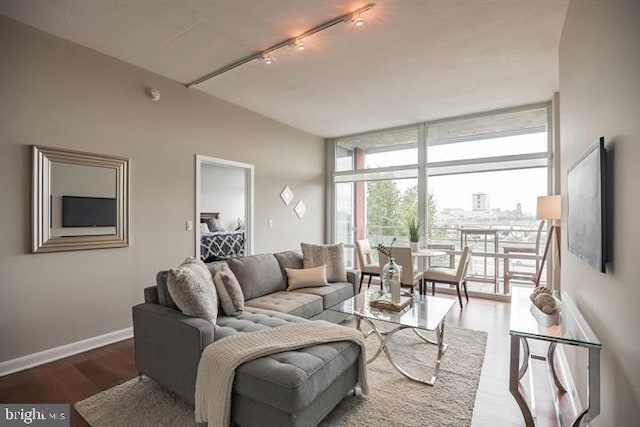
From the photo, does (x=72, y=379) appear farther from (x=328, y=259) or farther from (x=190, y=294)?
(x=328, y=259)

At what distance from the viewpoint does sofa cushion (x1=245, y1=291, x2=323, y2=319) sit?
2.86 m

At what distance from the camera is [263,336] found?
2.01 metres

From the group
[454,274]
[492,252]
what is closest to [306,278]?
[454,274]

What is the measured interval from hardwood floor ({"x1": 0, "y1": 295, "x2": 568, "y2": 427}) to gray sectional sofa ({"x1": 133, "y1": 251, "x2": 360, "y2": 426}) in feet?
1.48

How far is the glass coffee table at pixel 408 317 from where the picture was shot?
2.40m

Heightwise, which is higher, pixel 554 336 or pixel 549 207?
pixel 549 207

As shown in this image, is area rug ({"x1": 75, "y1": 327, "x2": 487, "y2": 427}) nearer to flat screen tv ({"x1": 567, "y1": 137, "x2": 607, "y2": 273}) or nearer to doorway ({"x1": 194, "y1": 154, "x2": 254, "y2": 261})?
flat screen tv ({"x1": 567, "y1": 137, "x2": 607, "y2": 273})

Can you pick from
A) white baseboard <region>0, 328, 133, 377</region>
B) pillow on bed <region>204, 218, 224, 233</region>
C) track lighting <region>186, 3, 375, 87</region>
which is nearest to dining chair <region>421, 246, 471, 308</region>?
track lighting <region>186, 3, 375, 87</region>

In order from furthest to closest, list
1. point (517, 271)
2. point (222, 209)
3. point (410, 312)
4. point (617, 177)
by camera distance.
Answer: point (222, 209)
point (517, 271)
point (410, 312)
point (617, 177)

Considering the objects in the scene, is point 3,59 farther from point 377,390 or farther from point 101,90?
point 377,390

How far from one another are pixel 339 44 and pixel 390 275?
2.24m

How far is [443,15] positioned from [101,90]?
3276mm

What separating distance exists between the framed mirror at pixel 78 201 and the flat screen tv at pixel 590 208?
12.6ft

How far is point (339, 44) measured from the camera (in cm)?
290
